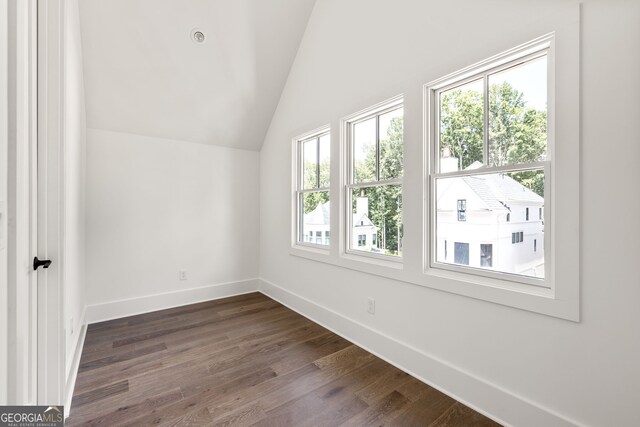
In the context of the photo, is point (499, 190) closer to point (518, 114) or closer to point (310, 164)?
point (518, 114)

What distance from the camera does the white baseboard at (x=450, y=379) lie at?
1.48 metres

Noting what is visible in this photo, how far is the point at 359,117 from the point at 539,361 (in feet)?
7.08

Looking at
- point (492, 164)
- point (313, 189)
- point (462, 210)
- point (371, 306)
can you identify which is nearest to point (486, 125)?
point (492, 164)

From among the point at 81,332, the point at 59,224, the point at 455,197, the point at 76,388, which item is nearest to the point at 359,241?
the point at 455,197

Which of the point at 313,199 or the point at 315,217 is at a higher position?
the point at 313,199

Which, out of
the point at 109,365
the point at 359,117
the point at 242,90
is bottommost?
the point at 109,365

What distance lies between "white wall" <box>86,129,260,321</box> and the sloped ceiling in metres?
0.28

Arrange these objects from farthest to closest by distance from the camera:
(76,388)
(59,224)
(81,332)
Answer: (81,332) < (76,388) < (59,224)

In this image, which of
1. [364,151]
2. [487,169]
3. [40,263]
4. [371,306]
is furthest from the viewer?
[364,151]

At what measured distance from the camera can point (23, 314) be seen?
1.01 meters

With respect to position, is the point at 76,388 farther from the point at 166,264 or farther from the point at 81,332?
the point at 166,264

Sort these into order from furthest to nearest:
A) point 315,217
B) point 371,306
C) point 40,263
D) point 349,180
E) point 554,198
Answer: point 315,217
point 349,180
point 371,306
point 554,198
point 40,263

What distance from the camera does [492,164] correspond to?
5.69 ft

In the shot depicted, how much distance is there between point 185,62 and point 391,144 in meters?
2.25
